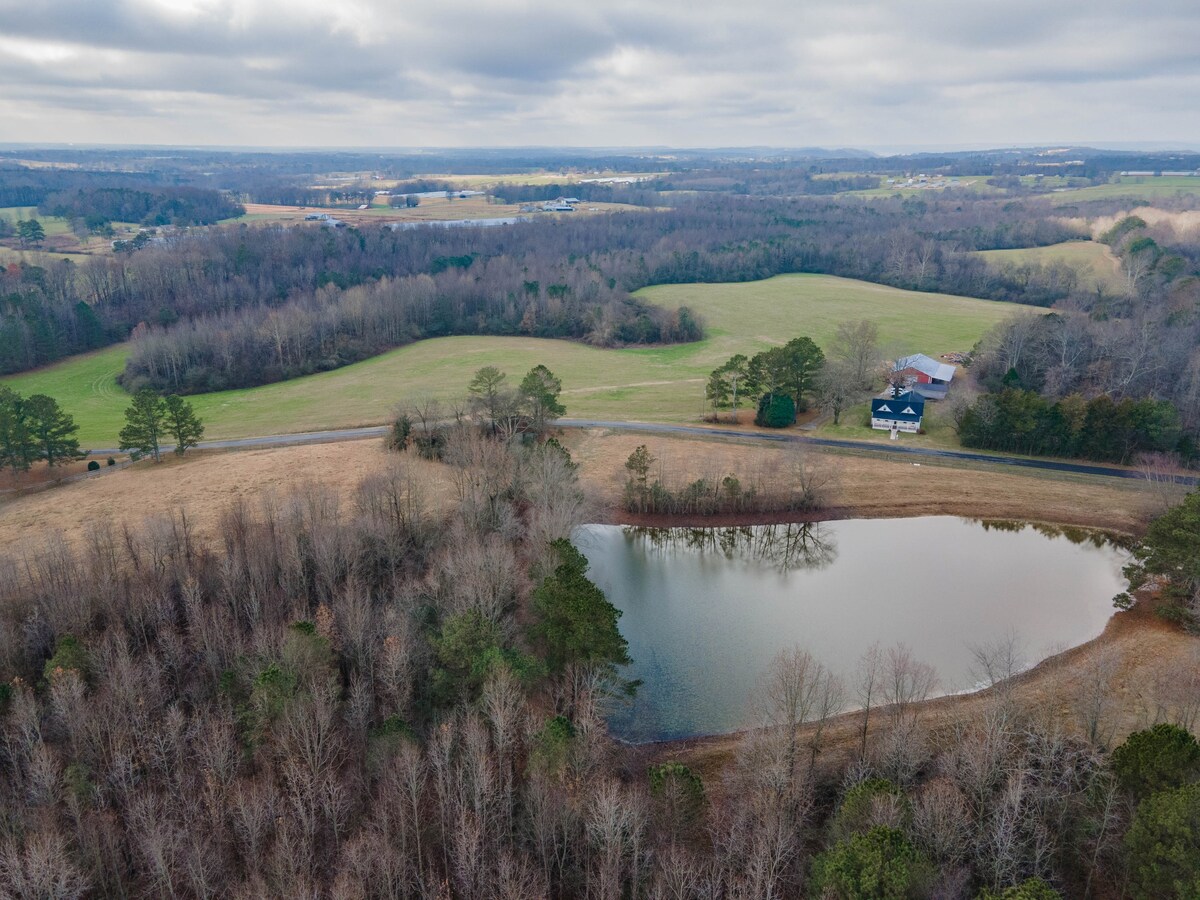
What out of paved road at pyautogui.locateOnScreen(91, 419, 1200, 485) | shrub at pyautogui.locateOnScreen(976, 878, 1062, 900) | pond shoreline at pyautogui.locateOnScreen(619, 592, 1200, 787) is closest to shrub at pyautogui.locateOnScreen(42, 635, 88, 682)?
pond shoreline at pyautogui.locateOnScreen(619, 592, 1200, 787)

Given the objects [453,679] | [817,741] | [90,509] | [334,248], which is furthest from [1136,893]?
[334,248]

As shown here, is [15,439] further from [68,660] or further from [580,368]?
[580,368]

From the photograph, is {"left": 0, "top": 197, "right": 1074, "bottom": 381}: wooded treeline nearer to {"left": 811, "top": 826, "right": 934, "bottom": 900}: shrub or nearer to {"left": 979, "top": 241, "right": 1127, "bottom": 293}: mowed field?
{"left": 979, "top": 241, "right": 1127, "bottom": 293}: mowed field

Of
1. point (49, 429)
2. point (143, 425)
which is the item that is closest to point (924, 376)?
point (143, 425)

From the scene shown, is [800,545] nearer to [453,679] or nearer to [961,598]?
[961,598]

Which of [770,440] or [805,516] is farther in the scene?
[770,440]

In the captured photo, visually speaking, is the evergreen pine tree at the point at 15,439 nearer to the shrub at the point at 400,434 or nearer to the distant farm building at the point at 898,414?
the shrub at the point at 400,434
